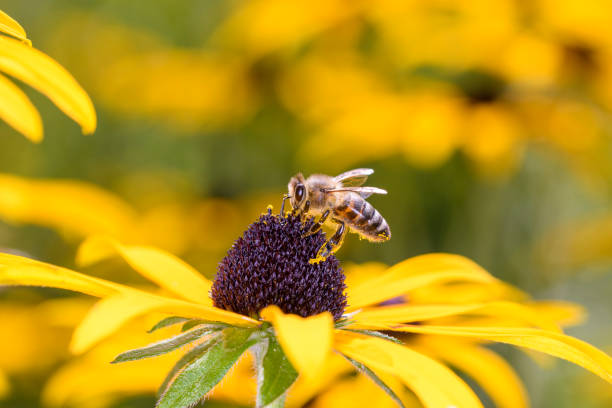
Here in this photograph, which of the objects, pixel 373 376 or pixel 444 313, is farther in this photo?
pixel 444 313

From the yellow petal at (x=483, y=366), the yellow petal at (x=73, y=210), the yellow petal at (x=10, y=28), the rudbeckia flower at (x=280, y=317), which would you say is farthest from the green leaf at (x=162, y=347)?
the yellow petal at (x=73, y=210)

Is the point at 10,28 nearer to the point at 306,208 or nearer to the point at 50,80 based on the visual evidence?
the point at 50,80

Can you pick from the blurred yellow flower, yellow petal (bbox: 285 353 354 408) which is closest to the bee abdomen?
yellow petal (bbox: 285 353 354 408)

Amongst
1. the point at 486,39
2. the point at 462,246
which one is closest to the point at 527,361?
the point at 462,246

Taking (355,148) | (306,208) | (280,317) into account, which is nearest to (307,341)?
(280,317)

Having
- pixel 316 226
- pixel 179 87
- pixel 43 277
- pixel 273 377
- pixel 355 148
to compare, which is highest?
pixel 179 87
